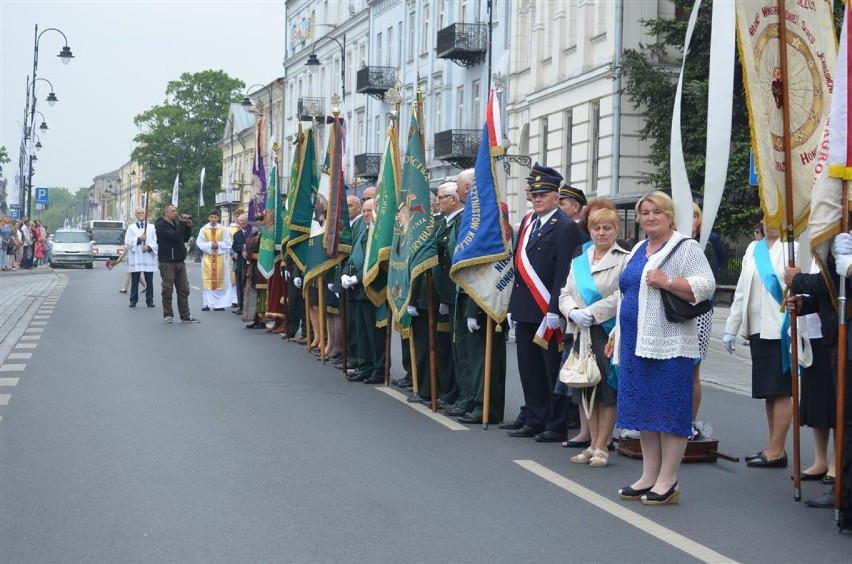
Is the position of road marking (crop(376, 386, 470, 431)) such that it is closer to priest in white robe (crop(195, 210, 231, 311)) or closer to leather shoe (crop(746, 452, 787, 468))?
leather shoe (crop(746, 452, 787, 468))

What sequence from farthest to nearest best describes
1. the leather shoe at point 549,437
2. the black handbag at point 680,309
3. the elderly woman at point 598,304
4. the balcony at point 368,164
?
the balcony at point 368,164, the leather shoe at point 549,437, the elderly woman at point 598,304, the black handbag at point 680,309

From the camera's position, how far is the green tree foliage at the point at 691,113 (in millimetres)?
30531

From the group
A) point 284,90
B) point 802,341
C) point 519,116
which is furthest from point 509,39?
point 284,90

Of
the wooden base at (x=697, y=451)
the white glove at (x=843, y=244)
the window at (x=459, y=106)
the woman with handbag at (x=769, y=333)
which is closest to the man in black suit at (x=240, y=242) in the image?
the wooden base at (x=697, y=451)

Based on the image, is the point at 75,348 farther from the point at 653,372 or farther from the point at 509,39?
the point at 509,39

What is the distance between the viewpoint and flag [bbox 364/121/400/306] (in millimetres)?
13477

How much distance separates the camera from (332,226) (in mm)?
15570

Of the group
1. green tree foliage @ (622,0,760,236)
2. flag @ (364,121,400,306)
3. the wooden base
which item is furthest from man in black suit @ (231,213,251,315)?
the wooden base

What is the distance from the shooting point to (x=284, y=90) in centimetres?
8831

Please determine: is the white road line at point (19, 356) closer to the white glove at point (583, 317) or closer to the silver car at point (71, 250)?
the white glove at point (583, 317)

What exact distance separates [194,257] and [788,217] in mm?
83312

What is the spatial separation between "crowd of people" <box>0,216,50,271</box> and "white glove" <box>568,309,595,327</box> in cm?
4000

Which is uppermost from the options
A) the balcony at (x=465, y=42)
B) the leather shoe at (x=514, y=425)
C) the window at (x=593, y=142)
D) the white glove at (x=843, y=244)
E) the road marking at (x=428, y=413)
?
the balcony at (x=465, y=42)

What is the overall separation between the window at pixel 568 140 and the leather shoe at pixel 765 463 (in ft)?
97.8
